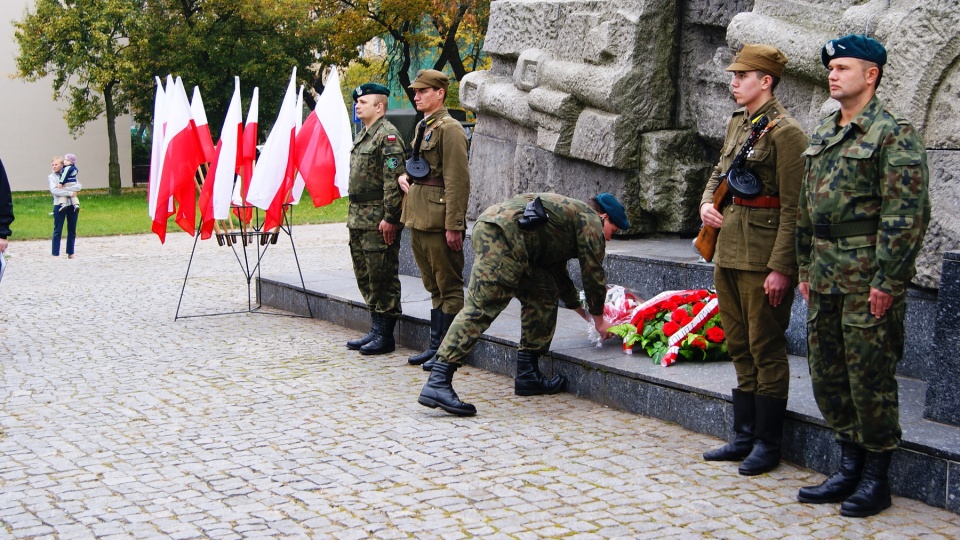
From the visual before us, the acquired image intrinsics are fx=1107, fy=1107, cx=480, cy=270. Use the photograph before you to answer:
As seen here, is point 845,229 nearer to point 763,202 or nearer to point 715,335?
point 763,202

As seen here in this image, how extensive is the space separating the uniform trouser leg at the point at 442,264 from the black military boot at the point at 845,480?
3.10m

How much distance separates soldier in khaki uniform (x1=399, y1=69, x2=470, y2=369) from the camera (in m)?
6.66

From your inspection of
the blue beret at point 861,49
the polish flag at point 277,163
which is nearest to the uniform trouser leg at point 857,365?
the blue beret at point 861,49

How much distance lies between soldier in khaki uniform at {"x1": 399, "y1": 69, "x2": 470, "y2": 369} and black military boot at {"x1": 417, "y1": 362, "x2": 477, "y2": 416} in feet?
3.84

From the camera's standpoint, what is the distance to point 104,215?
22969mm

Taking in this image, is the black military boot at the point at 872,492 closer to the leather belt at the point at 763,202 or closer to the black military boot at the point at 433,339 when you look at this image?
the leather belt at the point at 763,202

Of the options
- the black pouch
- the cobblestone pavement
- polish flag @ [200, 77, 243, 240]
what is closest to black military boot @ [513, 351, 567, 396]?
the cobblestone pavement

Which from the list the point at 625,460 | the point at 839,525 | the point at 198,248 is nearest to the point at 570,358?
the point at 625,460

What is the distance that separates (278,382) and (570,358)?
70.0 inches

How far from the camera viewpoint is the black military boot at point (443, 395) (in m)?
5.62

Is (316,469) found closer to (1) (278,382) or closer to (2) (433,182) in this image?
(1) (278,382)

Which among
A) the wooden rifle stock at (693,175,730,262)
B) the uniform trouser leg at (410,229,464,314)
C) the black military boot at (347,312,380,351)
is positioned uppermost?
the wooden rifle stock at (693,175,730,262)

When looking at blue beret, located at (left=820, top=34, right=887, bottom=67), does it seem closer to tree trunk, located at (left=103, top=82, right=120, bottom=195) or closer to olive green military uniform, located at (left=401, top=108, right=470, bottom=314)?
olive green military uniform, located at (left=401, top=108, right=470, bottom=314)

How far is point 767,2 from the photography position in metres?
6.70
